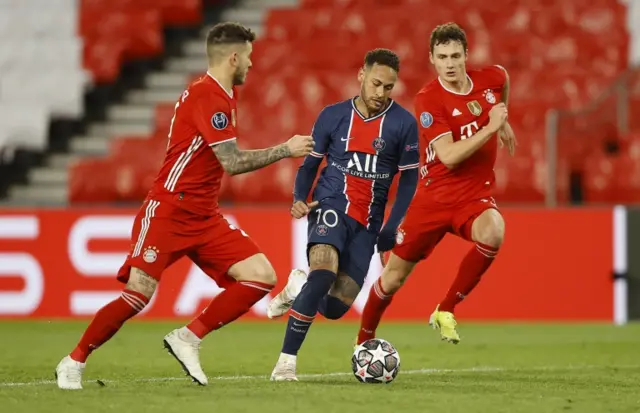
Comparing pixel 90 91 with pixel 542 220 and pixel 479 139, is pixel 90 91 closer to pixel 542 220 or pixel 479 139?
pixel 542 220

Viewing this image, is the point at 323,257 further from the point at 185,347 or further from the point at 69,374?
the point at 69,374

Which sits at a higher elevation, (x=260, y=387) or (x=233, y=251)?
(x=233, y=251)

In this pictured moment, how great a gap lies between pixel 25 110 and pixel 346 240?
9.35 m

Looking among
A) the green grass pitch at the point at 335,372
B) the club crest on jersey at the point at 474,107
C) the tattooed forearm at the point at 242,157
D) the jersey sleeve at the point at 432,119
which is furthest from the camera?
the club crest on jersey at the point at 474,107

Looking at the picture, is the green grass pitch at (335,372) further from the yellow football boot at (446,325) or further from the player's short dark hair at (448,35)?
the player's short dark hair at (448,35)

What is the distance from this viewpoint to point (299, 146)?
21.4ft

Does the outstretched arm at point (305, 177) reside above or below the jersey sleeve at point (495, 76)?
below

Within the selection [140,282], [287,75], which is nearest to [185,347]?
[140,282]

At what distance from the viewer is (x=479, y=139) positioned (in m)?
7.36

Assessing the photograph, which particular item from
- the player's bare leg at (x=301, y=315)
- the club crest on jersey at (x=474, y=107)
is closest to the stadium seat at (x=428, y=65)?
the club crest on jersey at (x=474, y=107)

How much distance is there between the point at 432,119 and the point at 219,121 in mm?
1704

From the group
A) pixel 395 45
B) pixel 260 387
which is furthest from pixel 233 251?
pixel 395 45

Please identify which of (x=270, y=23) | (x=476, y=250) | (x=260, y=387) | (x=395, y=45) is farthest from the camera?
(x=270, y=23)

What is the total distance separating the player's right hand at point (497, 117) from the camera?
728 cm
